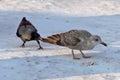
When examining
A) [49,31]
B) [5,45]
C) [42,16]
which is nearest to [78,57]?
[5,45]

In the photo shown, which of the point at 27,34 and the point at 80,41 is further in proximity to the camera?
the point at 27,34

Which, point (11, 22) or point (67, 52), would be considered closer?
point (67, 52)

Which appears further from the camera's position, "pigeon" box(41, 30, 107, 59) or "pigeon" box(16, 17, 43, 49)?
"pigeon" box(16, 17, 43, 49)

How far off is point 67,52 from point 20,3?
5.81m

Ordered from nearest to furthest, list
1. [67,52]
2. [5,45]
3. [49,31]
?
[67,52] → [5,45] → [49,31]

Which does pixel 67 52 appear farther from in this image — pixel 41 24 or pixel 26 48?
pixel 41 24

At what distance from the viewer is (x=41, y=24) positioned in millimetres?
12297

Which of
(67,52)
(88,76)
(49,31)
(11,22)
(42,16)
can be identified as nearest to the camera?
(88,76)

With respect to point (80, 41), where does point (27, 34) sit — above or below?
below

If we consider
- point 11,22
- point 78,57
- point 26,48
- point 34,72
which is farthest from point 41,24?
point 34,72

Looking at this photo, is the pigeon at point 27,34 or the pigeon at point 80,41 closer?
the pigeon at point 80,41

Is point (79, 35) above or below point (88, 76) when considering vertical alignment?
above

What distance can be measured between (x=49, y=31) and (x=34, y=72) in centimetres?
395

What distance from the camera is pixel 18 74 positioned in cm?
748
